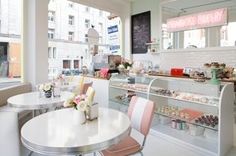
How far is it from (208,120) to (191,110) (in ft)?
1.22

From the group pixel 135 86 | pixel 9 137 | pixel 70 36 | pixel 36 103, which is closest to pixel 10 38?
pixel 70 36

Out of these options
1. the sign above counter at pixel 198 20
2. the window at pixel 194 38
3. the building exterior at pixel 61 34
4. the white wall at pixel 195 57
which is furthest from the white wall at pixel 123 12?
the window at pixel 194 38

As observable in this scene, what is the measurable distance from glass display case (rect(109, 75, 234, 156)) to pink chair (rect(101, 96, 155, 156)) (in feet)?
3.57

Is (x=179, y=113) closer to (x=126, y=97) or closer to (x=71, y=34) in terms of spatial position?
(x=126, y=97)

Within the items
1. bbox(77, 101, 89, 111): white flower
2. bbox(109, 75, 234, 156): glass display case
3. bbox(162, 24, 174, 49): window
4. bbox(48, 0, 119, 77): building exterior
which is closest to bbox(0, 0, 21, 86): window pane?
bbox(48, 0, 119, 77): building exterior

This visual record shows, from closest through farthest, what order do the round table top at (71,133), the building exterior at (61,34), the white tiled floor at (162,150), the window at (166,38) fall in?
the round table top at (71,133)
the white tiled floor at (162,150)
the building exterior at (61,34)
the window at (166,38)

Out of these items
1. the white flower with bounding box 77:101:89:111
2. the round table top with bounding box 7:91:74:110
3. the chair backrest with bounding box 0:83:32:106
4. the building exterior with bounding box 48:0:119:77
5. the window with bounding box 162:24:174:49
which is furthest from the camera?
the building exterior with bounding box 48:0:119:77

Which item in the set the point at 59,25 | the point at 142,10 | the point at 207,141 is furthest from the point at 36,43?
the point at 207,141

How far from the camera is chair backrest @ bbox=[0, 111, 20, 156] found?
233cm

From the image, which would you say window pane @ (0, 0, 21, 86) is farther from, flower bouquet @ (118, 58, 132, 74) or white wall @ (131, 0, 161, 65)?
white wall @ (131, 0, 161, 65)

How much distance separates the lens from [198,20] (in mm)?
4164

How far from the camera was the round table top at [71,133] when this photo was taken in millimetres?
1257

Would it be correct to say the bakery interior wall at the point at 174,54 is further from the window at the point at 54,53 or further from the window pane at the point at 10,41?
the window pane at the point at 10,41

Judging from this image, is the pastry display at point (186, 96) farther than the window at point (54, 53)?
No
